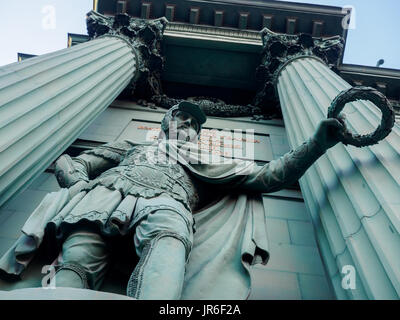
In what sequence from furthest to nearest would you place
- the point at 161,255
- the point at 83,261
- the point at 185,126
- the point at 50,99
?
the point at 50,99
the point at 185,126
the point at 83,261
the point at 161,255

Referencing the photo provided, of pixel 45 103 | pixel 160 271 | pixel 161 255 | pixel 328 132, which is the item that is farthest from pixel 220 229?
pixel 45 103

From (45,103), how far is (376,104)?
169 inches

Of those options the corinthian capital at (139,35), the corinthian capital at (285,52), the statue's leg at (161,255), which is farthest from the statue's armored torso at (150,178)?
the corinthian capital at (139,35)

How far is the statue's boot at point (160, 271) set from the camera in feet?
7.63

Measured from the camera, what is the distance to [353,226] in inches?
127

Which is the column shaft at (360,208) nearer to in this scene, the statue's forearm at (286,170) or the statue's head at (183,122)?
the statue's forearm at (286,170)

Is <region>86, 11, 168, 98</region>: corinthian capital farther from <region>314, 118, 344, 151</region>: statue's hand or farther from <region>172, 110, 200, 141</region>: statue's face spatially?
<region>314, 118, 344, 151</region>: statue's hand

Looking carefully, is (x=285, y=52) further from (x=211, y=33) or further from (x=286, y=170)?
(x=286, y=170)

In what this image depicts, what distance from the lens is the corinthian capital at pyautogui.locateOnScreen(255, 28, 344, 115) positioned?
947 cm

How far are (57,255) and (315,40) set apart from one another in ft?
29.9

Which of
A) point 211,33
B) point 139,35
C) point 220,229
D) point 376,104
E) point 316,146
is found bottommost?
point 220,229

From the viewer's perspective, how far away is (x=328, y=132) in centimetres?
345

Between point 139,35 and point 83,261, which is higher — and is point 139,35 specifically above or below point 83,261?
above

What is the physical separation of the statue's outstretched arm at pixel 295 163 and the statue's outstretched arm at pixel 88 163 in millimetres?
1663
